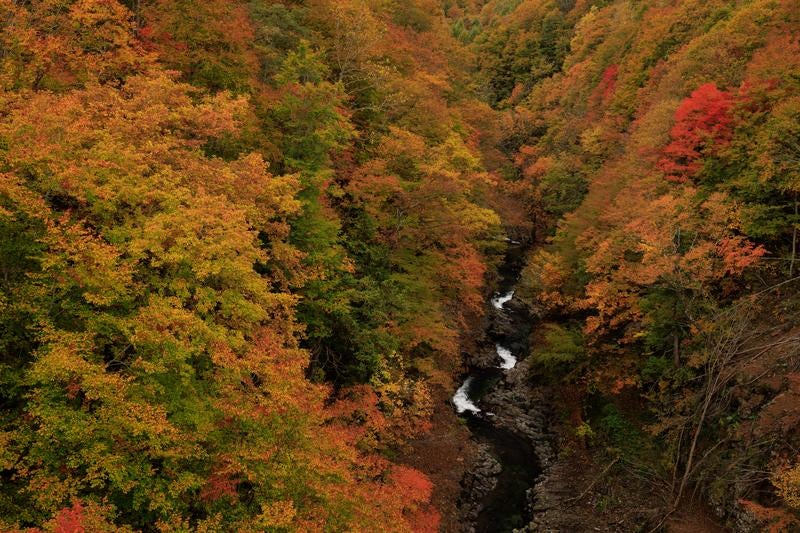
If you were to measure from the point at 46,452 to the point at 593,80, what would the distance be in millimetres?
58991

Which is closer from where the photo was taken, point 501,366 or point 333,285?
point 333,285

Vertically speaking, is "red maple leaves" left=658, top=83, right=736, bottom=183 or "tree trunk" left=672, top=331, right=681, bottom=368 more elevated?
"red maple leaves" left=658, top=83, right=736, bottom=183

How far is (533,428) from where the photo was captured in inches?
1051

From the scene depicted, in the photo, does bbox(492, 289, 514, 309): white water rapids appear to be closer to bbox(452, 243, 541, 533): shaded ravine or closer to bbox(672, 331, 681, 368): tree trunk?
bbox(452, 243, 541, 533): shaded ravine

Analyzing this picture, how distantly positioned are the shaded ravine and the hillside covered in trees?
71 cm

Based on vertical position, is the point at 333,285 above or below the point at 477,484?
above

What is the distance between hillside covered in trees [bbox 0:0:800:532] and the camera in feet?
33.7

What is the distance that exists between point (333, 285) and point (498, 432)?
13.0 metres

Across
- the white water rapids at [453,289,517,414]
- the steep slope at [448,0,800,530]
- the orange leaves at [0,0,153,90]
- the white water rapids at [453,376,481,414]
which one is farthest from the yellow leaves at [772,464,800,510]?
the orange leaves at [0,0,153,90]

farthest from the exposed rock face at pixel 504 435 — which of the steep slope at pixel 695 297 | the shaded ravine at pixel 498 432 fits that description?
the steep slope at pixel 695 297

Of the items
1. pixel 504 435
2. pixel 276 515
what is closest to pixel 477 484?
pixel 504 435

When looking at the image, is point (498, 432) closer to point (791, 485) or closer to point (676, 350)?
point (676, 350)

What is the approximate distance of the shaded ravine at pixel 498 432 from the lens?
2130cm

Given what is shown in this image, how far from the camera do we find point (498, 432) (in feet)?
86.4
